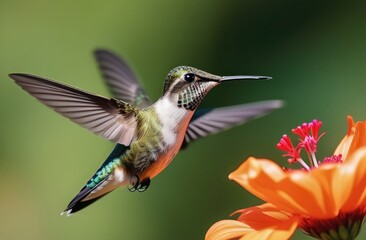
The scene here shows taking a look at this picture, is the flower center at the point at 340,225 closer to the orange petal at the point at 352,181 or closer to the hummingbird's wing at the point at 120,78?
the orange petal at the point at 352,181

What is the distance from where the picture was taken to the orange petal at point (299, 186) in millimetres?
1331

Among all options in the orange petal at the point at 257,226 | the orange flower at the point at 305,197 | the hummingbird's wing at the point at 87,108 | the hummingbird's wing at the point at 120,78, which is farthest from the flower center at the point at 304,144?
the hummingbird's wing at the point at 120,78

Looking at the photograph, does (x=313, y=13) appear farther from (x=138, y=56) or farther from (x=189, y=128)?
(x=189, y=128)

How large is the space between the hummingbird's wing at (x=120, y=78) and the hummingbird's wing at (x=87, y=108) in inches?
12.6

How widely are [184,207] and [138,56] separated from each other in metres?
0.89

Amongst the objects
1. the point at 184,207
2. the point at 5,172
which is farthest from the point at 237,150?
the point at 5,172

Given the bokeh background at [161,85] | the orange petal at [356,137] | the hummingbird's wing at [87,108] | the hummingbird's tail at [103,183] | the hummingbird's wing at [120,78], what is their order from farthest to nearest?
the bokeh background at [161,85], the hummingbird's wing at [120,78], the hummingbird's tail at [103,183], the hummingbird's wing at [87,108], the orange petal at [356,137]

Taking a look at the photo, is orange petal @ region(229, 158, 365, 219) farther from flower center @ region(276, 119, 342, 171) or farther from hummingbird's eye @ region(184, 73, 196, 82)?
hummingbird's eye @ region(184, 73, 196, 82)

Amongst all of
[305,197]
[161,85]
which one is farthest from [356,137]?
[161,85]

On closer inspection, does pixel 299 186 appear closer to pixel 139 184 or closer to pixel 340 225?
pixel 340 225

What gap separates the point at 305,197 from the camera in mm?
1406

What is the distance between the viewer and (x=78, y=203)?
209 cm

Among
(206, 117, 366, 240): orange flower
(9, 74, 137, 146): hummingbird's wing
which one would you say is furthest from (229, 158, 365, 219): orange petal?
(9, 74, 137, 146): hummingbird's wing

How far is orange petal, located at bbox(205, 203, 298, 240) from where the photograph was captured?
4.67 ft
